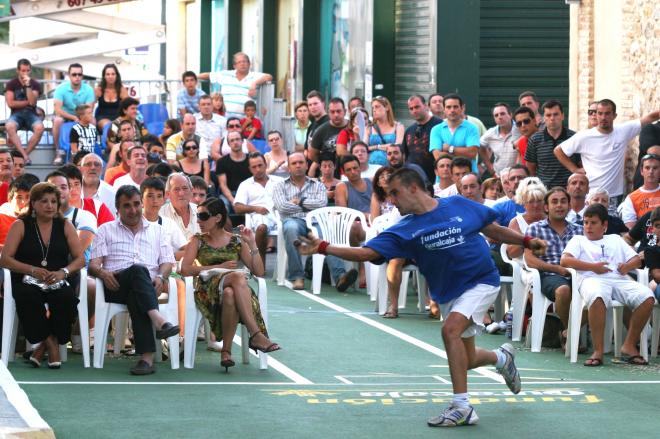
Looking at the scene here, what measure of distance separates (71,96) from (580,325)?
11411 millimetres

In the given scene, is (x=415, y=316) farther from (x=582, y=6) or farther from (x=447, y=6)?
(x=447, y=6)

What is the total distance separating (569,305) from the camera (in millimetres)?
12875

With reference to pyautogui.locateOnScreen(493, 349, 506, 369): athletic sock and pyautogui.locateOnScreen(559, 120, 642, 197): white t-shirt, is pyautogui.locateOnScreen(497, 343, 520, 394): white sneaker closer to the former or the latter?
pyautogui.locateOnScreen(493, 349, 506, 369): athletic sock

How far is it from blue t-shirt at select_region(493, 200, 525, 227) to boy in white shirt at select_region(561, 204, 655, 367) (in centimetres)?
158

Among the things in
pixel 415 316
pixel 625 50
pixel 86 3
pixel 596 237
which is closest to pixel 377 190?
pixel 415 316

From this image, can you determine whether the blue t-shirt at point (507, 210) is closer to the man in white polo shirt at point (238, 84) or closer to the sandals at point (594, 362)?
the sandals at point (594, 362)

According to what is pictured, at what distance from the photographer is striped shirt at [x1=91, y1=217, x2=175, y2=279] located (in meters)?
12.0

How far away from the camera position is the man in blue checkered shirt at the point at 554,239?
42.8 ft

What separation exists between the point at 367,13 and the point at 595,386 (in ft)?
49.7

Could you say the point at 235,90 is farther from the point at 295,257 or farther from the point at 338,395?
the point at 338,395

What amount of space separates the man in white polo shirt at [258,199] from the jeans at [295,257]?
737mm

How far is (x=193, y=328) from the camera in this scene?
466 inches

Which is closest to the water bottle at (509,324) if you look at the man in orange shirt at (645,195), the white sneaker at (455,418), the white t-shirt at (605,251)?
the white t-shirt at (605,251)

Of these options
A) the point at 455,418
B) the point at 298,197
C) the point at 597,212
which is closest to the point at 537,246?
the point at 455,418
